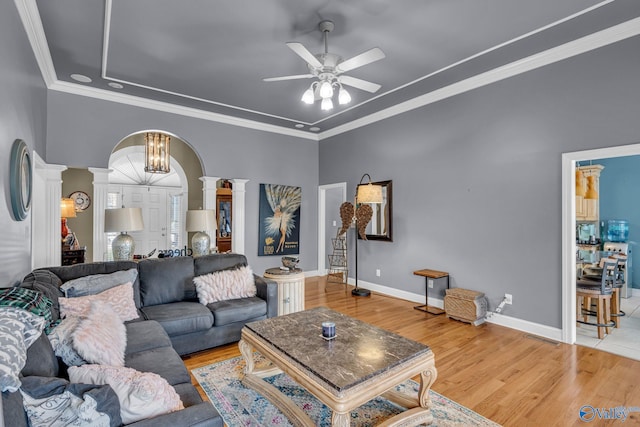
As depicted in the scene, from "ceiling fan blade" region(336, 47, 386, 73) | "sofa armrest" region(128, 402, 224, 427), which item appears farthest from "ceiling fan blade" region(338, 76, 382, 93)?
"sofa armrest" region(128, 402, 224, 427)

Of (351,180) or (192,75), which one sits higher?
(192,75)

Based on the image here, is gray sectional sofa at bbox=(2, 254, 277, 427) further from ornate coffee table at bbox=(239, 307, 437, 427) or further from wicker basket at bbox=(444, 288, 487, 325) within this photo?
wicker basket at bbox=(444, 288, 487, 325)

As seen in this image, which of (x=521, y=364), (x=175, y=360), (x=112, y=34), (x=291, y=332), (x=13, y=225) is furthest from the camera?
(x=112, y=34)

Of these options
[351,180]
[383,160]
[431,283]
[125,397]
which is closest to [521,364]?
[431,283]

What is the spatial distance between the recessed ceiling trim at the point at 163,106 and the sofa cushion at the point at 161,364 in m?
4.06

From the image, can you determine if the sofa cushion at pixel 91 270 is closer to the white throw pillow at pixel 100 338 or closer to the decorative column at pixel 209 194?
the white throw pillow at pixel 100 338

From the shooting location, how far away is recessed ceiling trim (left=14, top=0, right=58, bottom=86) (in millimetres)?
2641

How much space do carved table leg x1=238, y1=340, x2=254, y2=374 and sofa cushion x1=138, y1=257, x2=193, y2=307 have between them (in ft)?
4.01

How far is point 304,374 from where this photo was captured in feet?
6.02

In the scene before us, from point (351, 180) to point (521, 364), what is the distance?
13.0 feet

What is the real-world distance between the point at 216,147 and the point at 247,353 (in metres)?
4.02

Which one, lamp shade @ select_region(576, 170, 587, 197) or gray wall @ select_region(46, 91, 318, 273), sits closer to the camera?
gray wall @ select_region(46, 91, 318, 273)

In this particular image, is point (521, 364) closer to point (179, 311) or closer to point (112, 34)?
point (179, 311)

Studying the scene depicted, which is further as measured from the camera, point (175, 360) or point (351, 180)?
point (351, 180)
